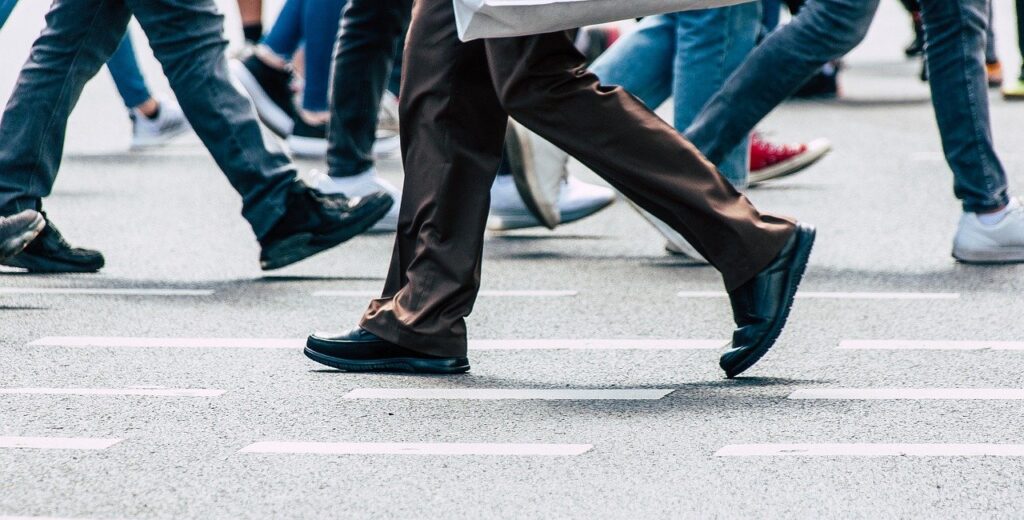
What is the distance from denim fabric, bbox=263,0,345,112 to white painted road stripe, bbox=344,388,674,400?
4.21m

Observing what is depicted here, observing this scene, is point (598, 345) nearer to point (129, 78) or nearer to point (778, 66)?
point (778, 66)

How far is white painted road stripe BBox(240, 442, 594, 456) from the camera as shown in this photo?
2717 millimetres

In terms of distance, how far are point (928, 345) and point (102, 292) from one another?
1.97 m

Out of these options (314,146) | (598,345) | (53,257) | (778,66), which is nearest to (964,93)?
(778,66)

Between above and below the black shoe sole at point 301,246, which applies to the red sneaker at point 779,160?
below

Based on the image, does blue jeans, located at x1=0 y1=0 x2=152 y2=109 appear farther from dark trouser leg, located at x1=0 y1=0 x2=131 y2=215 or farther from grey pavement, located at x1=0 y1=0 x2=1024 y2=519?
dark trouser leg, located at x1=0 y1=0 x2=131 y2=215

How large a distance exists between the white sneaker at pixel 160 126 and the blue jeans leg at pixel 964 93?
13.1ft

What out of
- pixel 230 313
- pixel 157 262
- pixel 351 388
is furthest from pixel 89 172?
pixel 351 388

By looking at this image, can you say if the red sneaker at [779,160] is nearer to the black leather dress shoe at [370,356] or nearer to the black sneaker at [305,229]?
the black sneaker at [305,229]

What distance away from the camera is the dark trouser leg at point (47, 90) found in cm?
436

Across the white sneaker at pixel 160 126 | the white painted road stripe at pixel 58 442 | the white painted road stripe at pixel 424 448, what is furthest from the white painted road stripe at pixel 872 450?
the white sneaker at pixel 160 126

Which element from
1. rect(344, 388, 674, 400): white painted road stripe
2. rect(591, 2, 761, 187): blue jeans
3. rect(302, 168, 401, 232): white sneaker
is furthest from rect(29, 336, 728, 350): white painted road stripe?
rect(302, 168, 401, 232): white sneaker

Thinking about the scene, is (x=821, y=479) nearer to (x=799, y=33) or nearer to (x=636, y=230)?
(x=799, y=33)

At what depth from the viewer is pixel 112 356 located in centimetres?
349
